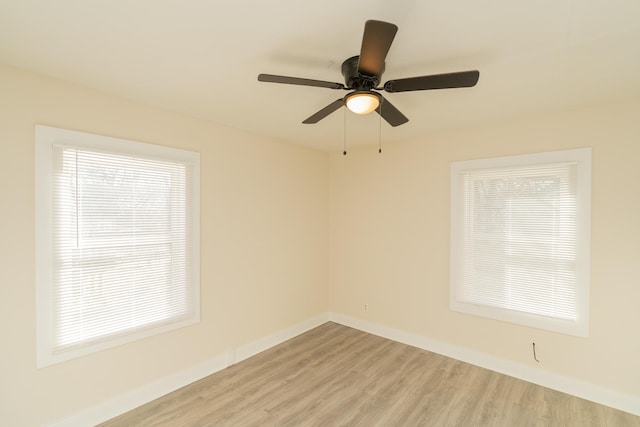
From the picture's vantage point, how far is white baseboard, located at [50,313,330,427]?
7.09 feet

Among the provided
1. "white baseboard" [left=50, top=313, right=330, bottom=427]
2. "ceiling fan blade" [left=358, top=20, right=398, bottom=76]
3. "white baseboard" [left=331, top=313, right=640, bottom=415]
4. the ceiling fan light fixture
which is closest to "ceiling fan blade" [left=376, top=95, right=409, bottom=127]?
the ceiling fan light fixture

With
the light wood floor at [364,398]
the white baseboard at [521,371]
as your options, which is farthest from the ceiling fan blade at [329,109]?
the white baseboard at [521,371]

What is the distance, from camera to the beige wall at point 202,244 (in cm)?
190

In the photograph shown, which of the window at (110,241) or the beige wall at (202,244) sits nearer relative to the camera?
the beige wall at (202,244)

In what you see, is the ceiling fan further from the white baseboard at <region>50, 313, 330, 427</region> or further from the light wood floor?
the white baseboard at <region>50, 313, 330, 427</region>

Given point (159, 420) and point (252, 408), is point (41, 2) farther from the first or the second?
point (252, 408)

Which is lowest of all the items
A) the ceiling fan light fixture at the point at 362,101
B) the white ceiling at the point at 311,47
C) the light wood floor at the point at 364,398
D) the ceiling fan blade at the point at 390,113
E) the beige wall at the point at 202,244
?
the light wood floor at the point at 364,398

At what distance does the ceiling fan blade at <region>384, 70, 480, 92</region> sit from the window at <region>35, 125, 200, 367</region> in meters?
2.07

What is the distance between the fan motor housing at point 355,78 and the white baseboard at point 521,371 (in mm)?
3044

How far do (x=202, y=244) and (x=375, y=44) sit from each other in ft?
7.92

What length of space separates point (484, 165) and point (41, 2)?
3.51 metres

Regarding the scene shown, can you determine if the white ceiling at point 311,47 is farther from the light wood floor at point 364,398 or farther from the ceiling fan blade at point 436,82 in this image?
the light wood floor at point 364,398

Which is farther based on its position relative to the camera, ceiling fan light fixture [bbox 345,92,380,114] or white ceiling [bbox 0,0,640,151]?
ceiling fan light fixture [bbox 345,92,380,114]

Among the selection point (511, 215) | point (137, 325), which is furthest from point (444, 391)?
point (137, 325)
